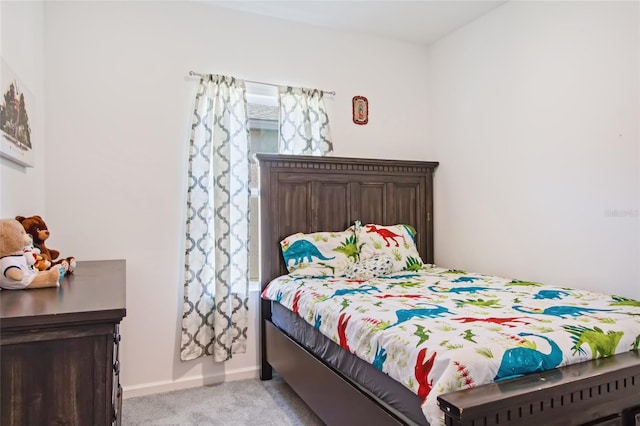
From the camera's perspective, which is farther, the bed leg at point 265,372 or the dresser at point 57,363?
the bed leg at point 265,372

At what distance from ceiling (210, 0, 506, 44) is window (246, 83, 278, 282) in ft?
1.84

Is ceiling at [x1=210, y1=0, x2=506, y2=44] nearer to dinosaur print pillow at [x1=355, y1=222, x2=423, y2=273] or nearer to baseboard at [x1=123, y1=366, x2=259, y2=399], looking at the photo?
dinosaur print pillow at [x1=355, y1=222, x2=423, y2=273]

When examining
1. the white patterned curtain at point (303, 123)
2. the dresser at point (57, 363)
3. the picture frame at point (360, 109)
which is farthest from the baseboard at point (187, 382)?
the picture frame at point (360, 109)

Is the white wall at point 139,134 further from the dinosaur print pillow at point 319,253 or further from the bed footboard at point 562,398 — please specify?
the bed footboard at point 562,398

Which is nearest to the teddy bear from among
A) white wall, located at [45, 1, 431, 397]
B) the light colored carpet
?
white wall, located at [45, 1, 431, 397]

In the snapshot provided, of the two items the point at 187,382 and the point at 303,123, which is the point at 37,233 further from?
the point at 303,123

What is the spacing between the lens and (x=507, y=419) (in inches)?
43.3

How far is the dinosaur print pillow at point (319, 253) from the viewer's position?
Result: 2795mm

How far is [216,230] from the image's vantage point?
2.80m

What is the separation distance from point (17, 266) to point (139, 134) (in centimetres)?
152

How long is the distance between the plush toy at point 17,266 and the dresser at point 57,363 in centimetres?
31

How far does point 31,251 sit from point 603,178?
278cm

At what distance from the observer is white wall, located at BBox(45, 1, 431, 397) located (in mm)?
2545

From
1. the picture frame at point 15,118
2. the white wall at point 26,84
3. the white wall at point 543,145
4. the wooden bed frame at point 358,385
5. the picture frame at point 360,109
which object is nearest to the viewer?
the wooden bed frame at point 358,385
